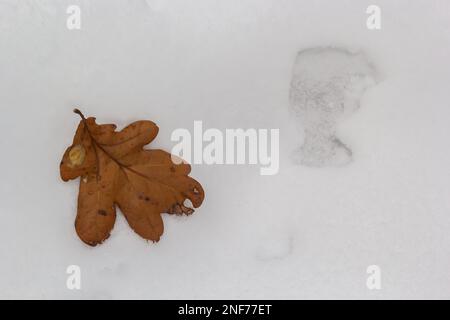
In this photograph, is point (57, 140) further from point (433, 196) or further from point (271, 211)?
point (433, 196)

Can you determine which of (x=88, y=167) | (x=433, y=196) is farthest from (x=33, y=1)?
(x=433, y=196)

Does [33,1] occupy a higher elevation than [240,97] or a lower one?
higher

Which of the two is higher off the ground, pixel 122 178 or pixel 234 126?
pixel 234 126

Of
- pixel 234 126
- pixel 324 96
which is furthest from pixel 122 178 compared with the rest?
pixel 324 96

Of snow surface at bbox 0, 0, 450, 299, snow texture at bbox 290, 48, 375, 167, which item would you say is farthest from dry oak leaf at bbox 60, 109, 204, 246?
snow texture at bbox 290, 48, 375, 167

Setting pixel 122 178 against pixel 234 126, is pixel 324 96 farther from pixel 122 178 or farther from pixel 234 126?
pixel 122 178

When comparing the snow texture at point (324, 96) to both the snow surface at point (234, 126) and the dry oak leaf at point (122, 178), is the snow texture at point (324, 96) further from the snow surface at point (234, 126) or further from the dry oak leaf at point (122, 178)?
the dry oak leaf at point (122, 178)
